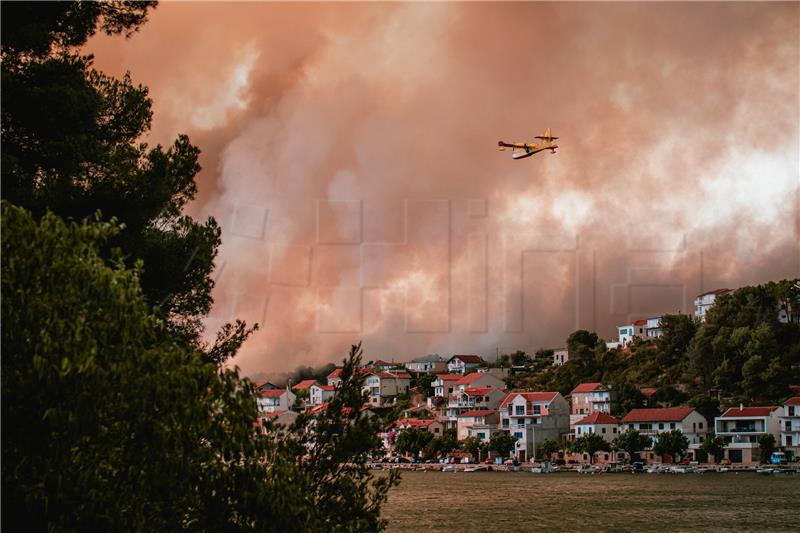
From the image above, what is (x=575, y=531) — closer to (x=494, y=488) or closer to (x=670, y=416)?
(x=494, y=488)

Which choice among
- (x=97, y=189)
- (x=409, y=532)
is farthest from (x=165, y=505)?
(x=409, y=532)

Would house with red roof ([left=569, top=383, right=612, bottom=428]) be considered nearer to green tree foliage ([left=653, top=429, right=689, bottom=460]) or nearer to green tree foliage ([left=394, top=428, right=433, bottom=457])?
green tree foliage ([left=653, top=429, right=689, bottom=460])

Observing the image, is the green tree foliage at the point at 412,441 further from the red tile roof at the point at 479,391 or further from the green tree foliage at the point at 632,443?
the green tree foliage at the point at 632,443

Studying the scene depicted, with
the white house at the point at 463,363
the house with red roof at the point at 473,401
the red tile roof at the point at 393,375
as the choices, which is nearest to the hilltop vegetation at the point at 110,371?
the house with red roof at the point at 473,401

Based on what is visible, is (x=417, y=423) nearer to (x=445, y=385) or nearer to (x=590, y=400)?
(x=445, y=385)

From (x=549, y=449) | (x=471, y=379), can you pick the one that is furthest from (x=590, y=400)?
(x=471, y=379)
